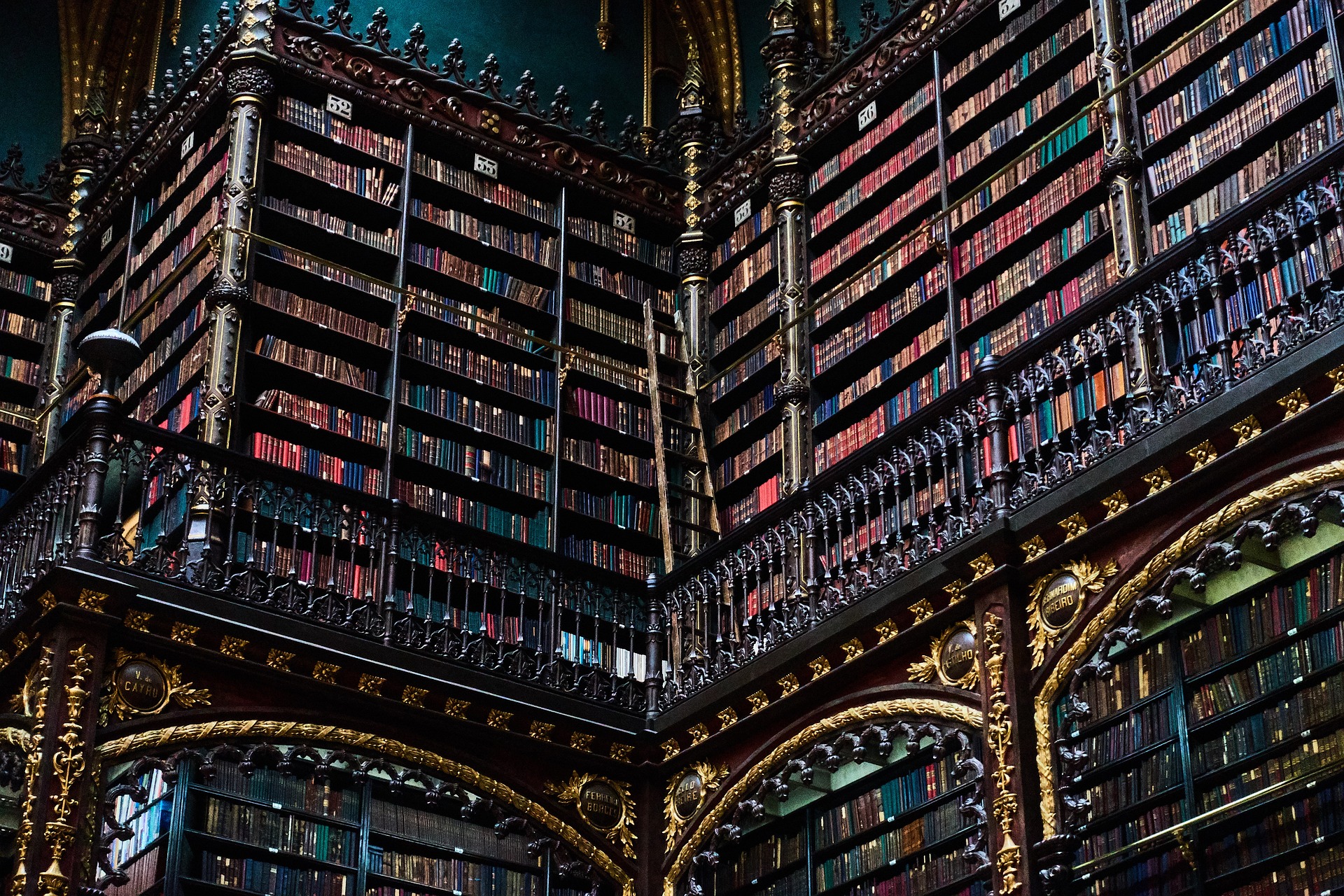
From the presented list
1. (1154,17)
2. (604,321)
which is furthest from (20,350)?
(1154,17)

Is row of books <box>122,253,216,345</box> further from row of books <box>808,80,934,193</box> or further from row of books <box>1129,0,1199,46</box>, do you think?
row of books <box>1129,0,1199,46</box>

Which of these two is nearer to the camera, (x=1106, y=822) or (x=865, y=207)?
(x=1106, y=822)

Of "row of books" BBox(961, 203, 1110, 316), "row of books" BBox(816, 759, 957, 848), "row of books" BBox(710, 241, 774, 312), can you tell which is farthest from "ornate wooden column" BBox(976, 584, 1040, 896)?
"row of books" BBox(710, 241, 774, 312)

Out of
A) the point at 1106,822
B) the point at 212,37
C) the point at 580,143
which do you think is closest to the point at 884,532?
the point at 1106,822

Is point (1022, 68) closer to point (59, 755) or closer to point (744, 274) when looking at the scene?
point (744, 274)

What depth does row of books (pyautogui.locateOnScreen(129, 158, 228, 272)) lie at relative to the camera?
8.32 m

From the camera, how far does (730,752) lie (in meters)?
7.10

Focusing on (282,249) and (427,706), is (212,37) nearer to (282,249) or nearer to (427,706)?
(282,249)

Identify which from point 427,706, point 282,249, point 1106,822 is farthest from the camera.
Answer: point 282,249

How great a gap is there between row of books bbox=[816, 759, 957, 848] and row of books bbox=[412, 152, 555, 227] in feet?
10.7

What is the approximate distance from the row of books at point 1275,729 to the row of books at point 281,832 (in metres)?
2.83

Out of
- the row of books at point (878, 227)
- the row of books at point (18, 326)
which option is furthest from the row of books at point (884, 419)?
the row of books at point (18, 326)

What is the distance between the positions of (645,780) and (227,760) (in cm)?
154

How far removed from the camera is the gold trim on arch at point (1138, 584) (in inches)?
215
